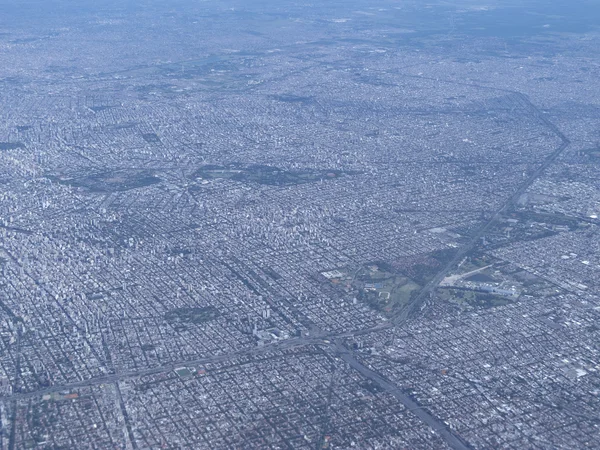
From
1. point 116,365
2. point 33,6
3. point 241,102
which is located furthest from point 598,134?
point 33,6

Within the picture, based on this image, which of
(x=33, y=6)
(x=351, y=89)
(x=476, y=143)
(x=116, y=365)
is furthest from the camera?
(x=33, y=6)

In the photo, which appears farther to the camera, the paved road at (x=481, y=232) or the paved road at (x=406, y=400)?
the paved road at (x=481, y=232)

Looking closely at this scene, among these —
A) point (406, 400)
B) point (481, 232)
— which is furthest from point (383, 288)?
point (481, 232)

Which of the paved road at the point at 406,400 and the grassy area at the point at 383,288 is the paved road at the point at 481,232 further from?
the paved road at the point at 406,400

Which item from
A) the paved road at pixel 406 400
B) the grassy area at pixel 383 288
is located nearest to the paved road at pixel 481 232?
the grassy area at pixel 383 288

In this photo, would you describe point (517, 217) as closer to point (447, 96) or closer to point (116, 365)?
point (116, 365)

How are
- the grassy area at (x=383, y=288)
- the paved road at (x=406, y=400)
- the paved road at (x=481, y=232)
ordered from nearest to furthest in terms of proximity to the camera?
the paved road at (x=406, y=400) → the paved road at (x=481, y=232) → the grassy area at (x=383, y=288)

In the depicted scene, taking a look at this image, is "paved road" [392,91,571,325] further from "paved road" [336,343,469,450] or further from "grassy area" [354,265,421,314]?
"paved road" [336,343,469,450]

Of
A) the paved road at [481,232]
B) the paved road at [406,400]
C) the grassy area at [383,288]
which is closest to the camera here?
the paved road at [406,400]

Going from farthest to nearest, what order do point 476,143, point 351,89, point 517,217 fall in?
point 351,89 < point 476,143 < point 517,217

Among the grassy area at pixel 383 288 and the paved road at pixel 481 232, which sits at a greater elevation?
the grassy area at pixel 383 288

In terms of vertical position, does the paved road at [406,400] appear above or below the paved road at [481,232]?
above
